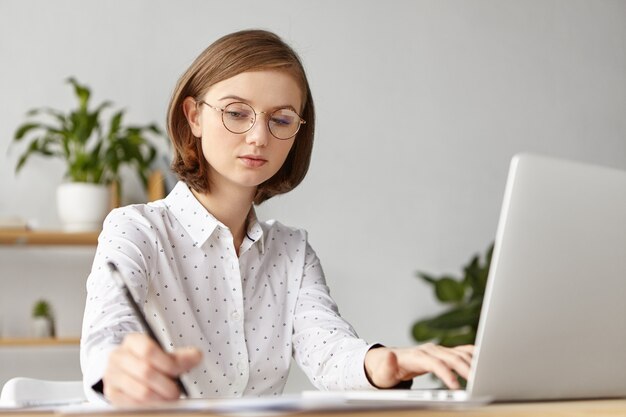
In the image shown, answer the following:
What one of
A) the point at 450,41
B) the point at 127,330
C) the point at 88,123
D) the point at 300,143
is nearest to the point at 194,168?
the point at 300,143

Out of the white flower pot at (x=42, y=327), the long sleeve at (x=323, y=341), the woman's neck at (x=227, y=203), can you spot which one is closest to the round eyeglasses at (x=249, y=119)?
the woman's neck at (x=227, y=203)

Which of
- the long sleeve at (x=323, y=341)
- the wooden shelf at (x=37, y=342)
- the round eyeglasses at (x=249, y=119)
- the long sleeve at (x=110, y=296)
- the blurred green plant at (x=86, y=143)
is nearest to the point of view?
the long sleeve at (x=110, y=296)

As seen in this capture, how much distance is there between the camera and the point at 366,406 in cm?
72

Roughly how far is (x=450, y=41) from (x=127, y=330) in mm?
3438

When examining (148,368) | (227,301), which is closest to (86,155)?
(227,301)

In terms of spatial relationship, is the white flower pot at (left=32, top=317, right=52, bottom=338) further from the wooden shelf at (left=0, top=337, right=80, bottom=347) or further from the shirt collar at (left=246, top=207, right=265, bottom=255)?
the shirt collar at (left=246, top=207, right=265, bottom=255)

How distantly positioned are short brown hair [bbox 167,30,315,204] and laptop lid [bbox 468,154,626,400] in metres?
0.78

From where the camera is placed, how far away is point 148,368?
2.45ft

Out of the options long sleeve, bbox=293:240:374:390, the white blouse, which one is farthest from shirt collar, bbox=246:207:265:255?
long sleeve, bbox=293:240:374:390

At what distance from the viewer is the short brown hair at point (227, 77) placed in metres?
1.51

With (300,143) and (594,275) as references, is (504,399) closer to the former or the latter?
(594,275)

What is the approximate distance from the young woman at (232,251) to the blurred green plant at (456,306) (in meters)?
2.23

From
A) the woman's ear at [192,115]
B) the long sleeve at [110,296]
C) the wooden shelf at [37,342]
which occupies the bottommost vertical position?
the wooden shelf at [37,342]

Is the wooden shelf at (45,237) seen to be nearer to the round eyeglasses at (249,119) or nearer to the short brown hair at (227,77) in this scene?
the short brown hair at (227,77)
